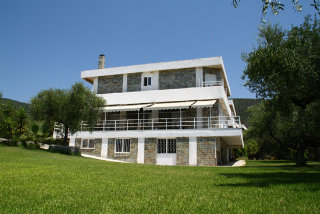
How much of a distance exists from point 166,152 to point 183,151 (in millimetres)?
1603

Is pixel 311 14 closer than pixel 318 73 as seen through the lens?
No

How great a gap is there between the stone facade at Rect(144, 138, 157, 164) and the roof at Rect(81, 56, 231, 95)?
24.8ft

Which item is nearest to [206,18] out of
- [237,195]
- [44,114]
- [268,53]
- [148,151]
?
[268,53]

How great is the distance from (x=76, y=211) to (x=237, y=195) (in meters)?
3.47

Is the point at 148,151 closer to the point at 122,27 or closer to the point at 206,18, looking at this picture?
the point at 122,27

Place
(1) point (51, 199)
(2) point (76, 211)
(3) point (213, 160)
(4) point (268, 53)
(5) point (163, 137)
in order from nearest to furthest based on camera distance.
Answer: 1. (2) point (76, 211)
2. (1) point (51, 199)
3. (4) point (268, 53)
4. (3) point (213, 160)
5. (5) point (163, 137)

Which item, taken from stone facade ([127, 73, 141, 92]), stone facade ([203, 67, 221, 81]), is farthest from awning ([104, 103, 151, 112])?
stone facade ([203, 67, 221, 81])

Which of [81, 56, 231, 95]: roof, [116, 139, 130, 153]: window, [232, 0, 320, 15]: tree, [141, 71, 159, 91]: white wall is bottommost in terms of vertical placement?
[116, 139, 130, 153]: window

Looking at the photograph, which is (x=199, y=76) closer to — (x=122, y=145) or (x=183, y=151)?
(x=183, y=151)

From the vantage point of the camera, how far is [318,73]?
12250 millimetres

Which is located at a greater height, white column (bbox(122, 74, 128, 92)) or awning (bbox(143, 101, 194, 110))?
white column (bbox(122, 74, 128, 92))

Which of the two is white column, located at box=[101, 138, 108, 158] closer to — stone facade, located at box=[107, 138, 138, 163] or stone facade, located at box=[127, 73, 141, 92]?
stone facade, located at box=[107, 138, 138, 163]

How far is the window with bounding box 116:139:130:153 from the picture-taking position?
25062 mm

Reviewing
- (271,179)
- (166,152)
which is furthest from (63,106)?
(271,179)
